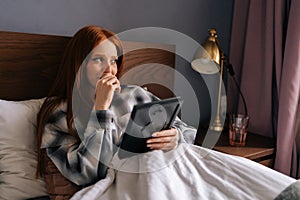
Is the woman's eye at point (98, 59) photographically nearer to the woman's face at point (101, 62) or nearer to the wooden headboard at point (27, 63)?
the woman's face at point (101, 62)

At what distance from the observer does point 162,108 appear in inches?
43.9

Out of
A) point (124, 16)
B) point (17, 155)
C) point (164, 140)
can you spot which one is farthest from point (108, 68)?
point (124, 16)

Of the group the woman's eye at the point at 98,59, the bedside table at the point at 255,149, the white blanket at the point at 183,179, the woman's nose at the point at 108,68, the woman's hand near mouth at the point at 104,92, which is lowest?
the bedside table at the point at 255,149

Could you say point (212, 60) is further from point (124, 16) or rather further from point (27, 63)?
point (27, 63)

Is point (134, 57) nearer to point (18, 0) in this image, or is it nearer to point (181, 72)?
point (181, 72)

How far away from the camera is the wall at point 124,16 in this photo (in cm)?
143

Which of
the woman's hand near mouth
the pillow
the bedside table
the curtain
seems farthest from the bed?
the curtain

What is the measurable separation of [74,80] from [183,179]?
1.69 ft

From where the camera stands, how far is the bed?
1.02m

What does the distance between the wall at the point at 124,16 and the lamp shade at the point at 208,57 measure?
0.36 feet

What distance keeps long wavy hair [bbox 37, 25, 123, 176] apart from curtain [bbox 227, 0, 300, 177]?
1.03 meters

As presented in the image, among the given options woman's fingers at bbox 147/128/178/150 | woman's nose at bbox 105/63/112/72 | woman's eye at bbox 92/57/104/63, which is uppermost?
woman's eye at bbox 92/57/104/63

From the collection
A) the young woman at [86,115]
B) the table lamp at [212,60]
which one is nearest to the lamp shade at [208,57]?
the table lamp at [212,60]

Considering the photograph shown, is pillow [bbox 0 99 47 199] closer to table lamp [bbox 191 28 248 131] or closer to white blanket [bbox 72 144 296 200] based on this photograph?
white blanket [bbox 72 144 296 200]
